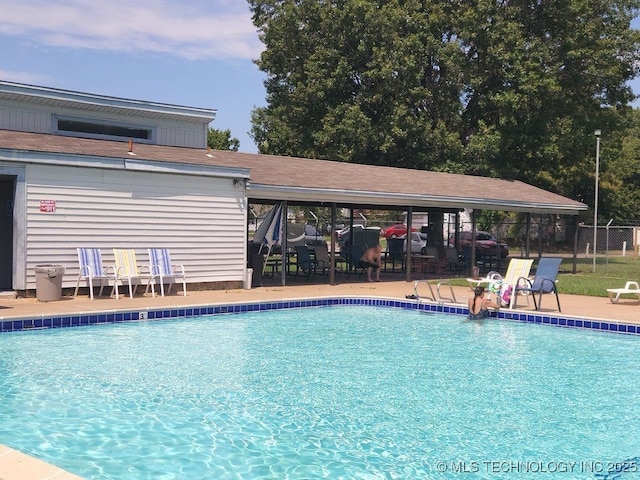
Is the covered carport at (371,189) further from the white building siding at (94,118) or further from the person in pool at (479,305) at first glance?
the person in pool at (479,305)

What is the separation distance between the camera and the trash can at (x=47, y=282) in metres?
12.3

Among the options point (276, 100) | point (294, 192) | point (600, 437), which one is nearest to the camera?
point (600, 437)

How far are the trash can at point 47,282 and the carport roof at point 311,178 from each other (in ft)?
6.63

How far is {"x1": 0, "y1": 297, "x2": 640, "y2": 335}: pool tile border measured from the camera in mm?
10485

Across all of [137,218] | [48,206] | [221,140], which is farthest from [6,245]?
[221,140]

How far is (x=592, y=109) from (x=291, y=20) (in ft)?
44.9

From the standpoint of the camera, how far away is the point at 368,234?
21.7 m

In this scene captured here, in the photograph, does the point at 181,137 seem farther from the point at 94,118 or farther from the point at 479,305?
the point at 479,305

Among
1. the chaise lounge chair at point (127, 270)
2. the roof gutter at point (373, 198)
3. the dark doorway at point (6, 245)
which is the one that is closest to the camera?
the dark doorway at point (6, 245)

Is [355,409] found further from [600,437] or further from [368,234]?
[368,234]

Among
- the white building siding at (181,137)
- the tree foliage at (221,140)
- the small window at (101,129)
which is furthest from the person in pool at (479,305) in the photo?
the tree foliage at (221,140)

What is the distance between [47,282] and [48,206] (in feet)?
4.85

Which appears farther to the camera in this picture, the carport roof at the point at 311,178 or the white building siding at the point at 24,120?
the white building siding at the point at 24,120

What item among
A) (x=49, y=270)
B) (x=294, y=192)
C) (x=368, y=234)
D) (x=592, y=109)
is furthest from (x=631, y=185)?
(x=49, y=270)
